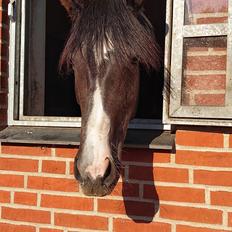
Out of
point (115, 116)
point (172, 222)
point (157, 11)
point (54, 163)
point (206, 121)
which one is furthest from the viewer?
point (157, 11)

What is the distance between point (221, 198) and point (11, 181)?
4.37ft

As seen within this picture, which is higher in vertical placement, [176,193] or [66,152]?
[66,152]

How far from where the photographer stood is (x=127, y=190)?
2.63 meters

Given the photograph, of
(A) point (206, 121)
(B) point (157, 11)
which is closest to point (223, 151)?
(A) point (206, 121)

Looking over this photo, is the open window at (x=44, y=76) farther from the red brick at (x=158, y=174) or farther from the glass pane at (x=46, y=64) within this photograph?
the red brick at (x=158, y=174)

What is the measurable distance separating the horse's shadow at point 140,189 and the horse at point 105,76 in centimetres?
40

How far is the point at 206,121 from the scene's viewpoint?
227 centimetres

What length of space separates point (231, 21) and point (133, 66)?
1.71 ft

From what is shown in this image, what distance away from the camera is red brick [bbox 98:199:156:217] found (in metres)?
2.58

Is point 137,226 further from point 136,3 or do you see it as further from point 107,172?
point 136,3

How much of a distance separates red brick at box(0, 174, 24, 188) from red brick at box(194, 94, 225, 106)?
1262 mm

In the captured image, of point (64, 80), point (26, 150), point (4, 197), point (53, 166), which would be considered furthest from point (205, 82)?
point (64, 80)

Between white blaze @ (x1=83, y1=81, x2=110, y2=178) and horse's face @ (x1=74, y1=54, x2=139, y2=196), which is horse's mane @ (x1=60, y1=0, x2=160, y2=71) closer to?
horse's face @ (x1=74, y1=54, x2=139, y2=196)

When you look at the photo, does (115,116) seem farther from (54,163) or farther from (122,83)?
(54,163)
